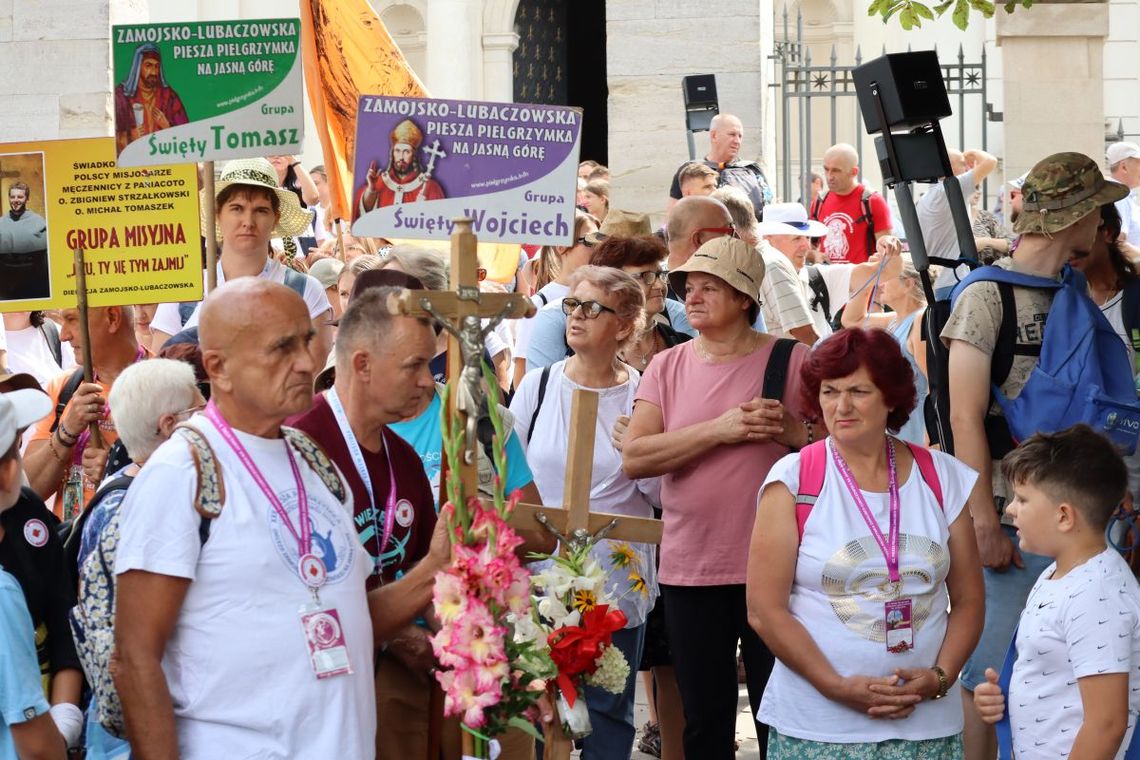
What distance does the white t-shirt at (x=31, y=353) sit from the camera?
8562 millimetres

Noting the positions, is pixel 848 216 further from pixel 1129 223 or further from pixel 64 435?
pixel 64 435

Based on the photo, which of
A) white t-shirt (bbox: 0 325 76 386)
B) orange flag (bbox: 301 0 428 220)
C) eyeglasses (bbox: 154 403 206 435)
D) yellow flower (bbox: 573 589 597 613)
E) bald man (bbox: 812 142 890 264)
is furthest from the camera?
bald man (bbox: 812 142 890 264)

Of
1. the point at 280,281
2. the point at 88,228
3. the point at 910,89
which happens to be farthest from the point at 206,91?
the point at 910,89

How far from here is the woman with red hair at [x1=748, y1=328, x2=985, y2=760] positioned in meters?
4.93

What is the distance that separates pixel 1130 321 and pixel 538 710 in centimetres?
329

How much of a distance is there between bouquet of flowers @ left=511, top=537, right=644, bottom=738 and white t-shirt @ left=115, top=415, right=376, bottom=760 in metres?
0.60

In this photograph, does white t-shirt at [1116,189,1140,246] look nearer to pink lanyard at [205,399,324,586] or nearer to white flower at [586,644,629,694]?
white flower at [586,644,629,694]

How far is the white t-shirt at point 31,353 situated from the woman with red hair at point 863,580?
4.69 meters

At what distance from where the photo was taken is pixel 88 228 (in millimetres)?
6715

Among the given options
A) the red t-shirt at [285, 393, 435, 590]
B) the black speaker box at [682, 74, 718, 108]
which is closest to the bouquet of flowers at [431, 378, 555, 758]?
the red t-shirt at [285, 393, 435, 590]

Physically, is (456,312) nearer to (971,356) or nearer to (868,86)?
(971,356)

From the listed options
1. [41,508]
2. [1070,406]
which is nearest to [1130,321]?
[1070,406]

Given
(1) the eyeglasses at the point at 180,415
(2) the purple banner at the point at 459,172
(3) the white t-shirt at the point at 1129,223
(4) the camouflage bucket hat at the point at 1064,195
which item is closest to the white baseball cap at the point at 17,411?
(1) the eyeglasses at the point at 180,415

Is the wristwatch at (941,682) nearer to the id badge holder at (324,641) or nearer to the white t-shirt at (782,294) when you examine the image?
the id badge holder at (324,641)
